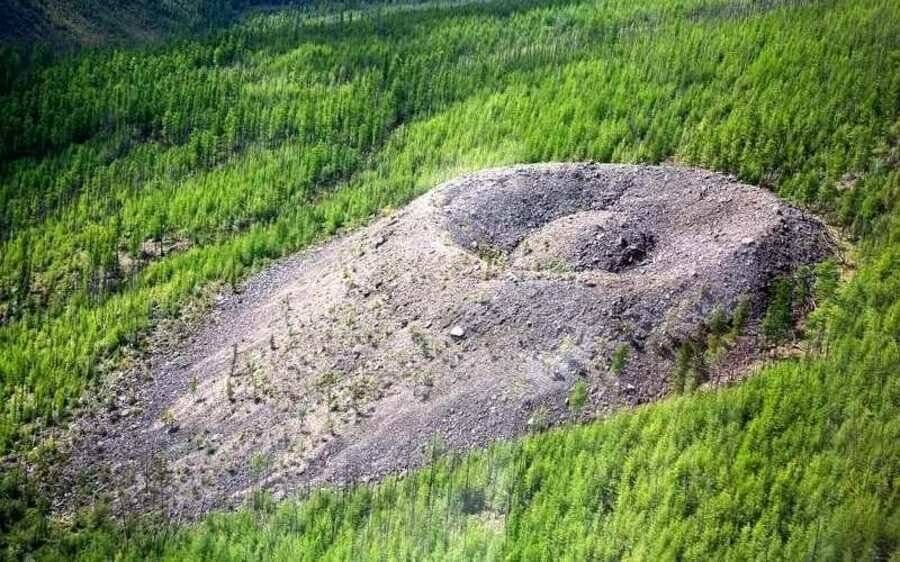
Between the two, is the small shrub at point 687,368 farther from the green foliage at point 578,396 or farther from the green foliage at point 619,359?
the green foliage at point 578,396

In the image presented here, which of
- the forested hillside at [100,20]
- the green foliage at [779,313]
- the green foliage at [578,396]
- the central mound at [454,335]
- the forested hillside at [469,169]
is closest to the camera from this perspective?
the forested hillside at [469,169]

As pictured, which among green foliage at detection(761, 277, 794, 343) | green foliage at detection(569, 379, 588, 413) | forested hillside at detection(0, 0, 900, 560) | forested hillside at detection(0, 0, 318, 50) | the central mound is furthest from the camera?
forested hillside at detection(0, 0, 318, 50)

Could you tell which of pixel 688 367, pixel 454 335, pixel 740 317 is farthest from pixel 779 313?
pixel 454 335

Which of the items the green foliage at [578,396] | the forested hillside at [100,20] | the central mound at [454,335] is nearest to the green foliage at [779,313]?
the central mound at [454,335]

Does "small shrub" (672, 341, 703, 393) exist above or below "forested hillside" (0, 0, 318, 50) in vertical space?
below

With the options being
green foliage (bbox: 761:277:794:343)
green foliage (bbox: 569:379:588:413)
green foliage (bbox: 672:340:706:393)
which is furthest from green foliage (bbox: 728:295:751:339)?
green foliage (bbox: 569:379:588:413)

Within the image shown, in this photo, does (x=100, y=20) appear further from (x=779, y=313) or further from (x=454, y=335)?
(x=779, y=313)

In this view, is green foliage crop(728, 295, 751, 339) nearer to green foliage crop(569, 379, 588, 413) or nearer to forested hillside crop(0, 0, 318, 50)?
green foliage crop(569, 379, 588, 413)
